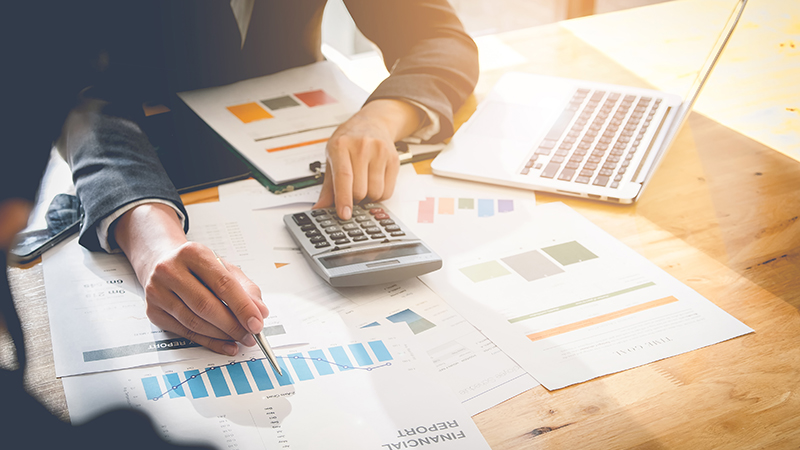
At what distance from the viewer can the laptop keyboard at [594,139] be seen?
2.96 ft

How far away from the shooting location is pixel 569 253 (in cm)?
75

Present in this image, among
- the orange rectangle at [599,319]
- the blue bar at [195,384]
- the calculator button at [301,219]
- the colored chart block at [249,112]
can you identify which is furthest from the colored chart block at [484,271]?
the colored chart block at [249,112]

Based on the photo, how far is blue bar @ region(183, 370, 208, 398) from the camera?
1.77ft

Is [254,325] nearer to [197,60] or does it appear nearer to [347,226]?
[347,226]

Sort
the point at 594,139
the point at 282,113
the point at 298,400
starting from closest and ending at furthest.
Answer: the point at 298,400 → the point at 594,139 → the point at 282,113

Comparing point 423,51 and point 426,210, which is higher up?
point 423,51

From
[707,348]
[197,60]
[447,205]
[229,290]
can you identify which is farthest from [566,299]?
[197,60]

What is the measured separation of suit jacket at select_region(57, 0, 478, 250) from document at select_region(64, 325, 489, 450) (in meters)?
0.26

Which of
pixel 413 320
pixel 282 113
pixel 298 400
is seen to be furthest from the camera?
pixel 282 113

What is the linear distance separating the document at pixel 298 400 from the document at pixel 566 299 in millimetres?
106

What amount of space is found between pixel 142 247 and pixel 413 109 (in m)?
0.50

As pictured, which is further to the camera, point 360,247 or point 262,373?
point 360,247

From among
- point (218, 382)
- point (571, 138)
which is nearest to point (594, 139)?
point (571, 138)

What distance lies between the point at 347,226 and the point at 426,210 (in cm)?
13
